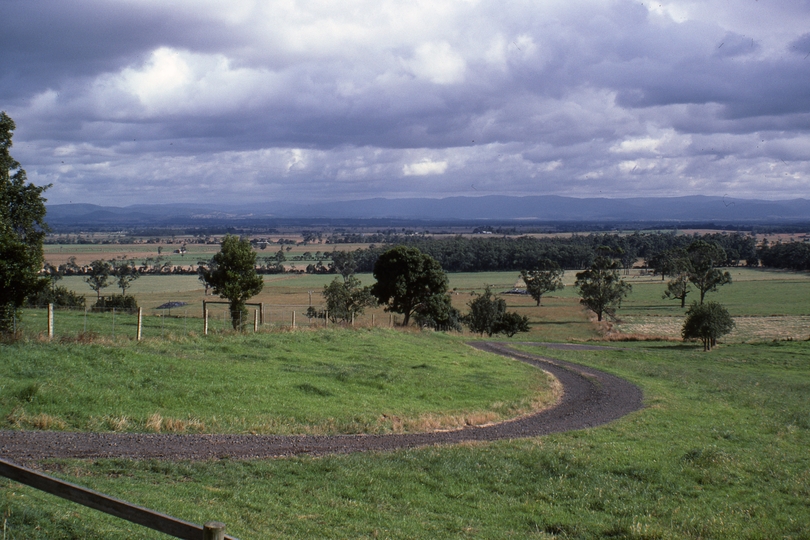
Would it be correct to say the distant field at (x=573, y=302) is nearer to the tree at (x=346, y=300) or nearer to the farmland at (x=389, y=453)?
the tree at (x=346, y=300)

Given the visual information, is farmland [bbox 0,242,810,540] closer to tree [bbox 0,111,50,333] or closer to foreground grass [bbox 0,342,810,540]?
foreground grass [bbox 0,342,810,540]

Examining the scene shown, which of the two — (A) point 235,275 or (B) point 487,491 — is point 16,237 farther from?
(B) point 487,491

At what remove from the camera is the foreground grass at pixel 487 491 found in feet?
29.9

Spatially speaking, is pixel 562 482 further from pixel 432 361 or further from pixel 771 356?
pixel 771 356

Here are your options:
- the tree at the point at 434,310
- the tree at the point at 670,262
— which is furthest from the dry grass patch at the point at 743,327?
the tree at the point at 670,262

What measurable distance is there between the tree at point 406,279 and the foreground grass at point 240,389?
1175 inches

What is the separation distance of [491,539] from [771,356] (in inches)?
1924

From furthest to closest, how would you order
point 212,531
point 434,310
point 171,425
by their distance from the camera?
1. point 434,310
2. point 171,425
3. point 212,531

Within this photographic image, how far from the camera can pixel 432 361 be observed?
3050 cm

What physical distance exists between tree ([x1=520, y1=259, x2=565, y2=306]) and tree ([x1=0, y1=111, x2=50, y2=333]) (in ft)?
270

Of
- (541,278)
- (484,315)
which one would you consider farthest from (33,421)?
(541,278)

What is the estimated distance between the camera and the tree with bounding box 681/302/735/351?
59.1 metres

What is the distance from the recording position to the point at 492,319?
246 feet

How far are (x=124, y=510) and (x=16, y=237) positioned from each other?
2727 cm
